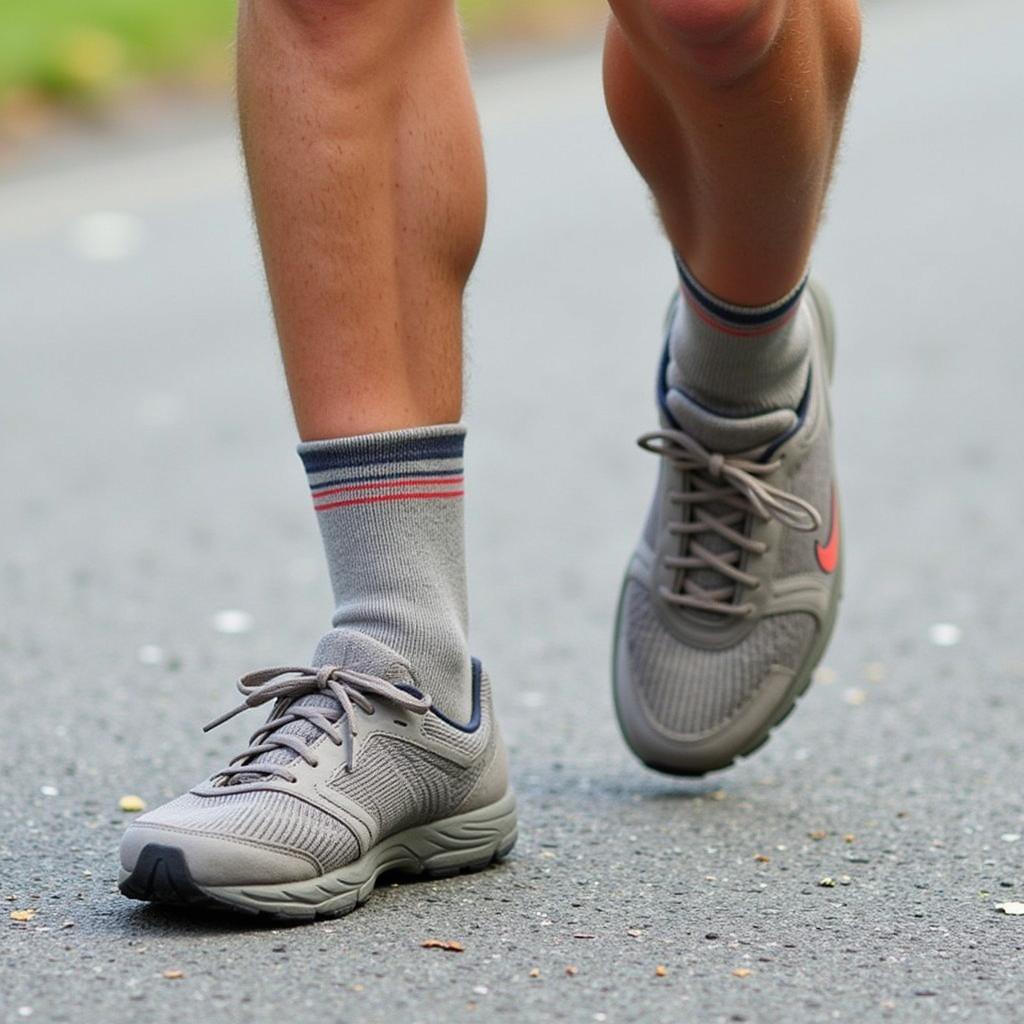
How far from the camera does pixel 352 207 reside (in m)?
1.84

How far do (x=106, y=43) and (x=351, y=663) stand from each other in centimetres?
734

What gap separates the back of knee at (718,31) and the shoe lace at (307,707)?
60 centimetres

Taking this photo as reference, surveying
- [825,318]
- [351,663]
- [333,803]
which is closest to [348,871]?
[333,803]

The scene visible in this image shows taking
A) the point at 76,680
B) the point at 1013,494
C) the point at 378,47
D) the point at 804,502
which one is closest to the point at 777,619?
the point at 804,502

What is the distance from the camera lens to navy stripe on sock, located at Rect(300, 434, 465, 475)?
1.82 m

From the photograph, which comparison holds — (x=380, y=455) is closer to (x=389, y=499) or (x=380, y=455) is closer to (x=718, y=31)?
(x=389, y=499)

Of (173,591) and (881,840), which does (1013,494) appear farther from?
(881,840)

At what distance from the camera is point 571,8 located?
11000 mm

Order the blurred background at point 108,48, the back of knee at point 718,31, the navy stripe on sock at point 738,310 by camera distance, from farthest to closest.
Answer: the blurred background at point 108,48
the navy stripe on sock at point 738,310
the back of knee at point 718,31

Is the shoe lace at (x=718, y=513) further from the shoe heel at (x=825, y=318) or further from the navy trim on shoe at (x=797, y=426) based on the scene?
the shoe heel at (x=825, y=318)

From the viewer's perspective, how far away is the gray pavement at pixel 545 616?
1.60m

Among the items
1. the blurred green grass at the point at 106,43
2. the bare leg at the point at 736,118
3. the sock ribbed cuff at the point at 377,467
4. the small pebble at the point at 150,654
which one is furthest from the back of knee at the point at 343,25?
the blurred green grass at the point at 106,43

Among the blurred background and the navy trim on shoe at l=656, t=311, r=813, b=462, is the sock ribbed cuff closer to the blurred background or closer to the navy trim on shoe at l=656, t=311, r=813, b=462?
the navy trim on shoe at l=656, t=311, r=813, b=462

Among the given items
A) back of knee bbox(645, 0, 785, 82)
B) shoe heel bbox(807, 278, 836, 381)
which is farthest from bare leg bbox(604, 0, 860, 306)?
shoe heel bbox(807, 278, 836, 381)
